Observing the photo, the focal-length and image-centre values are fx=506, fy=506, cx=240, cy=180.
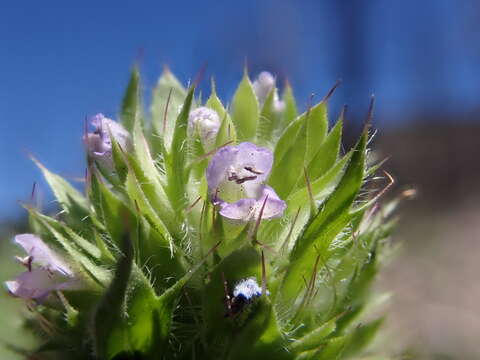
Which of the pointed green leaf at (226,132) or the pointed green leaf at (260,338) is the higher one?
the pointed green leaf at (226,132)

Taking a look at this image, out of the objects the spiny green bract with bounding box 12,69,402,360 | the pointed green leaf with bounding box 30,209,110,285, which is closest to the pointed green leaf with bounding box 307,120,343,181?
the spiny green bract with bounding box 12,69,402,360

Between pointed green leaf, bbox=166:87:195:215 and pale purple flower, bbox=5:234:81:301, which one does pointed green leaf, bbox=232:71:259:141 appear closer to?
pointed green leaf, bbox=166:87:195:215

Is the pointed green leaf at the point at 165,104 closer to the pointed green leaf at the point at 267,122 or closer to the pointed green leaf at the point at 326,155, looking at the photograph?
the pointed green leaf at the point at 267,122

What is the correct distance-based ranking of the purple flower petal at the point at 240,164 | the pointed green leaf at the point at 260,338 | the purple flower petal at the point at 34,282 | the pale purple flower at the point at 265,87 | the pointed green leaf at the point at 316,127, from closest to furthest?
the pointed green leaf at the point at 260,338
the purple flower petal at the point at 240,164
the purple flower petal at the point at 34,282
the pointed green leaf at the point at 316,127
the pale purple flower at the point at 265,87

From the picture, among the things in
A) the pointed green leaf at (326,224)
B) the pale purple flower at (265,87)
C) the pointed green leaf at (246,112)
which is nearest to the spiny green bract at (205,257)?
the pointed green leaf at (326,224)

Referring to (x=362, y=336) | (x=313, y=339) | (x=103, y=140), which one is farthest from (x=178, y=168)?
(x=362, y=336)

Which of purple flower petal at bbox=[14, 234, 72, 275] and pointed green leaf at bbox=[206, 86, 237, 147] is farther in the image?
pointed green leaf at bbox=[206, 86, 237, 147]

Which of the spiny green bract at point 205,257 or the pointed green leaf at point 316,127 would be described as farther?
the pointed green leaf at point 316,127

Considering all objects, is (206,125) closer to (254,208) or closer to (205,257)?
(254,208)
